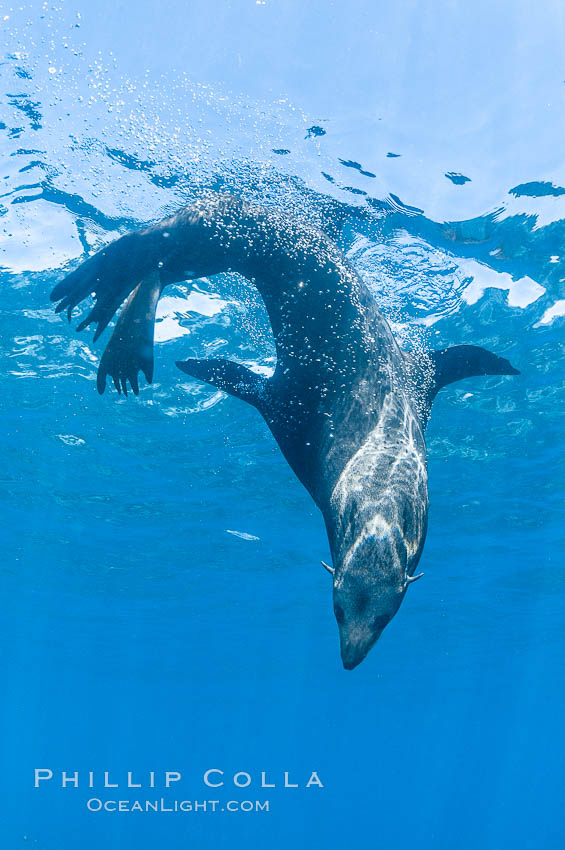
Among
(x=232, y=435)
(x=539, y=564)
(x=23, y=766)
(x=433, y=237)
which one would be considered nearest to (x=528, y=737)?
(x=539, y=564)

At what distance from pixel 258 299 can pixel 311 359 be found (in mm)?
5852

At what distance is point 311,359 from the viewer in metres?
4.10

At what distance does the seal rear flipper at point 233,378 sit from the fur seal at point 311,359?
1 cm

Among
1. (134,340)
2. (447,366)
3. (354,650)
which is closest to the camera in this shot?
(354,650)

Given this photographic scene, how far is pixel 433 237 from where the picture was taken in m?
8.66

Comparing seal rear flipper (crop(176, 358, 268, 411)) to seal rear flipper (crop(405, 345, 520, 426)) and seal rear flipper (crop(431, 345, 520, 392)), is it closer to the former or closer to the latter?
seal rear flipper (crop(405, 345, 520, 426))

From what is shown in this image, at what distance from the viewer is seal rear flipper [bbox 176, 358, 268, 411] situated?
4.13 metres

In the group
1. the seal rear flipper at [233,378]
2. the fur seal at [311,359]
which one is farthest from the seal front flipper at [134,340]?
the seal rear flipper at [233,378]

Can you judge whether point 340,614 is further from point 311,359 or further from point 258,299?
point 258,299

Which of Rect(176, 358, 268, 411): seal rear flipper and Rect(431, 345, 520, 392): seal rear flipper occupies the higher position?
Rect(431, 345, 520, 392): seal rear flipper

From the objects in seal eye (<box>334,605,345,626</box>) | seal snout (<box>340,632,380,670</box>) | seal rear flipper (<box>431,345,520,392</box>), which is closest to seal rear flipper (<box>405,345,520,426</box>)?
seal rear flipper (<box>431,345,520,392</box>)

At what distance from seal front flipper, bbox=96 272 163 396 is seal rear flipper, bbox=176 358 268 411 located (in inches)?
9.8

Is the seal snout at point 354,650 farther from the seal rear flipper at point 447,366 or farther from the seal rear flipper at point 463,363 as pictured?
the seal rear flipper at point 463,363

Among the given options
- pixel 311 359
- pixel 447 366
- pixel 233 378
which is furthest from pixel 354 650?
pixel 447 366
